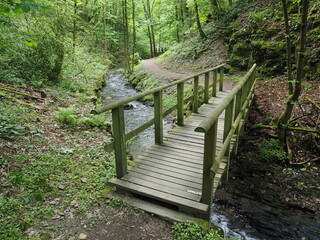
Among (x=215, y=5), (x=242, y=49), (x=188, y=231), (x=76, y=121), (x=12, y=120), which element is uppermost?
(x=215, y=5)

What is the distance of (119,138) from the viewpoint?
3900 millimetres

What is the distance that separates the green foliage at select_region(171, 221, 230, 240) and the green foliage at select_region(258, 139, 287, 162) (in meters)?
4.75

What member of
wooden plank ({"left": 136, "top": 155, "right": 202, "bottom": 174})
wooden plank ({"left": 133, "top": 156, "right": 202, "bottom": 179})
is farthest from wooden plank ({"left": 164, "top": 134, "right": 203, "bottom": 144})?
wooden plank ({"left": 133, "top": 156, "right": 202, "bottom": 179})

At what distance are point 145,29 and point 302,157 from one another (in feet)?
109

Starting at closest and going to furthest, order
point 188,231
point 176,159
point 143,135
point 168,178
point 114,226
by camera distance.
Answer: point 188,231 < point 114,226 < point 168,178 < point 176,159 < point 143,135

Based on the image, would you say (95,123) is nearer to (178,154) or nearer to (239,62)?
(178,154)

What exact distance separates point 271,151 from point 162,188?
194 inches

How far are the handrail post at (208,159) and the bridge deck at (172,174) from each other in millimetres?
148

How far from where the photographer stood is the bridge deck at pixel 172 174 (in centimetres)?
351

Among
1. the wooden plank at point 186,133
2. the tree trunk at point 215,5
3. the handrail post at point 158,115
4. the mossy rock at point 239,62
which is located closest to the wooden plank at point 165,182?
the handrail post at point 158,115

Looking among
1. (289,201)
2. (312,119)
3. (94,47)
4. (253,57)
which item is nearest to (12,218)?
(289,201)

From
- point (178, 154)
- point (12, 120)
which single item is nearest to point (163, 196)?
point (178, 154)

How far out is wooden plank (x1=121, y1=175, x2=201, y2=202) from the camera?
3.52m

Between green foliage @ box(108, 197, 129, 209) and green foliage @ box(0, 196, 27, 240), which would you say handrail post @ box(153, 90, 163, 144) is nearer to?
green foliage @ box(108, 197, 129, 209)
